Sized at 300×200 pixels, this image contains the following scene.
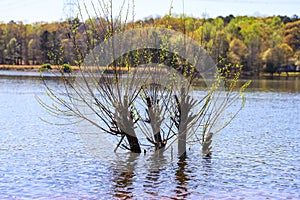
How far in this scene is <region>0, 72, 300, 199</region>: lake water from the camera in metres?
11.7

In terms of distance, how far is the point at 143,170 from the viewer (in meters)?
13.9

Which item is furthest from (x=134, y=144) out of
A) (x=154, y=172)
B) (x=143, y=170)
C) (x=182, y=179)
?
(x=182, y=179)

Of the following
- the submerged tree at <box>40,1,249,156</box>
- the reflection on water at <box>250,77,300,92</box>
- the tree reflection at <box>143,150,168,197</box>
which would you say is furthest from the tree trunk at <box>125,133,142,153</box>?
the reflection on water at <box>250,77,300,92</box>

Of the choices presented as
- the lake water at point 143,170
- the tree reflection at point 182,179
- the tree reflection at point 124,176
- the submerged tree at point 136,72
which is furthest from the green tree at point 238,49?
the tree reflection at point 124,176

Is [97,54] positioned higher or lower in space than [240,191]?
higher

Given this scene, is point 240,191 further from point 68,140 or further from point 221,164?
point 68,140

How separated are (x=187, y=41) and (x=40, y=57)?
97.0 metres

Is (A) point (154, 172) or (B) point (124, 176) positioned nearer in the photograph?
(B) point (124, 176)

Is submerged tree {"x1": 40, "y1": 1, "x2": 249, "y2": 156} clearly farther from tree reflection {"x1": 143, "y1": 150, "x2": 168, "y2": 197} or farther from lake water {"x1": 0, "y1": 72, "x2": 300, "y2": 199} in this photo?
lake water {"x1": 0, "y1": 72, "x2": 300, "y2": 199}

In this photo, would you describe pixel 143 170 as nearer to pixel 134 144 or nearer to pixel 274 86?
pixel 134 144

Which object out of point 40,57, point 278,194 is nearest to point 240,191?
point 278,194

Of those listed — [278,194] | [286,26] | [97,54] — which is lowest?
[278,194]

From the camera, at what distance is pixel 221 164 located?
49.4 feet

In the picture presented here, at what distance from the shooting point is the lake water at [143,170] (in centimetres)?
1170
